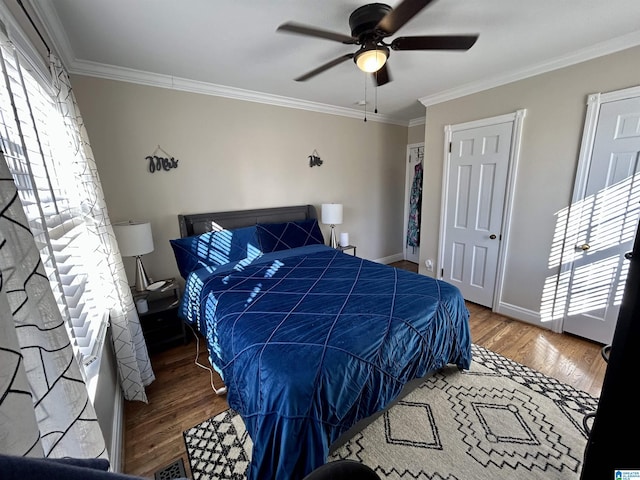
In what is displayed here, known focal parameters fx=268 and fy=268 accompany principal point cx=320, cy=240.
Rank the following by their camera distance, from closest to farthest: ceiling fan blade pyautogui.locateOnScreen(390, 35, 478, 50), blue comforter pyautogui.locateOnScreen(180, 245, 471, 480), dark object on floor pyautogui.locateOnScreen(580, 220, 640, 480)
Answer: dark object on floor pyautogui.locateOnScreen(580, 220, 640, 480)
blue comforter pyautogui.locateOnScreen(180, 245, 471, 480)
ceiling fan blade pyautogui.locateOnScreen(390, 35, 478, 50)

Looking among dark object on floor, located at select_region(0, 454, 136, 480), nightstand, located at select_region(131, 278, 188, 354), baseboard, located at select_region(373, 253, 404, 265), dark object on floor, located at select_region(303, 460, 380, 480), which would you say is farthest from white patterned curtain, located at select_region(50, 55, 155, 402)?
baseboard, located at select_region(373, 253, 404, 265)

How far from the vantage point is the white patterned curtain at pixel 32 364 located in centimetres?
48

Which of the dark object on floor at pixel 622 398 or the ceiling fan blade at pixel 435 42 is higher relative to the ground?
the ceiling fan blade at pixel 435 42

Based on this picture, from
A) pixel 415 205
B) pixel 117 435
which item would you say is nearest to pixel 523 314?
pixel 415 205

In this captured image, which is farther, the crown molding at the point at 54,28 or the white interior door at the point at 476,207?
the white interior door at the point at 476,207

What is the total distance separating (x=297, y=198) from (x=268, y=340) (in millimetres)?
2550

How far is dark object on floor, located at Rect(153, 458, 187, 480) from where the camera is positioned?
4.59 feet

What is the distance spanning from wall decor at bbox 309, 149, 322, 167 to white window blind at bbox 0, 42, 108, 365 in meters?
2.59

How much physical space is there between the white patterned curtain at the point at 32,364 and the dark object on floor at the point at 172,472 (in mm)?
815

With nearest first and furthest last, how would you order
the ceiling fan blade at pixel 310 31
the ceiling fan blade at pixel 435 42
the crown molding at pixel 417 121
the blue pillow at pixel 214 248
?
1. the ceiling fan blade at pixel 310 31
2. the ceiling fan blade at pixel 435 42
3. the blue pillow at pixel 214 248
4. the crown molding at pixel 417 121

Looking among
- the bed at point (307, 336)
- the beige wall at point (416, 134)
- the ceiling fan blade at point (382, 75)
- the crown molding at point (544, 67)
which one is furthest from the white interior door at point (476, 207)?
the ceiling fan blade at point (382, 75)

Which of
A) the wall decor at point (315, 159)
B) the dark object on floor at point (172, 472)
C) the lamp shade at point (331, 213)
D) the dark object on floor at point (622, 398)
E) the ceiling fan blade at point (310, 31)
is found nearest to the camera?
the dark object on floor at point (622, 398)

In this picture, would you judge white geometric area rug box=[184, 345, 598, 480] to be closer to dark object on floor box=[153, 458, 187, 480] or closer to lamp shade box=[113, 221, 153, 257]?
dark object on floor box=[153, 458, 187, 480]

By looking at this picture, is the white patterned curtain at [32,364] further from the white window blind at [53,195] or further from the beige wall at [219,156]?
the beige wall at [219,156]
